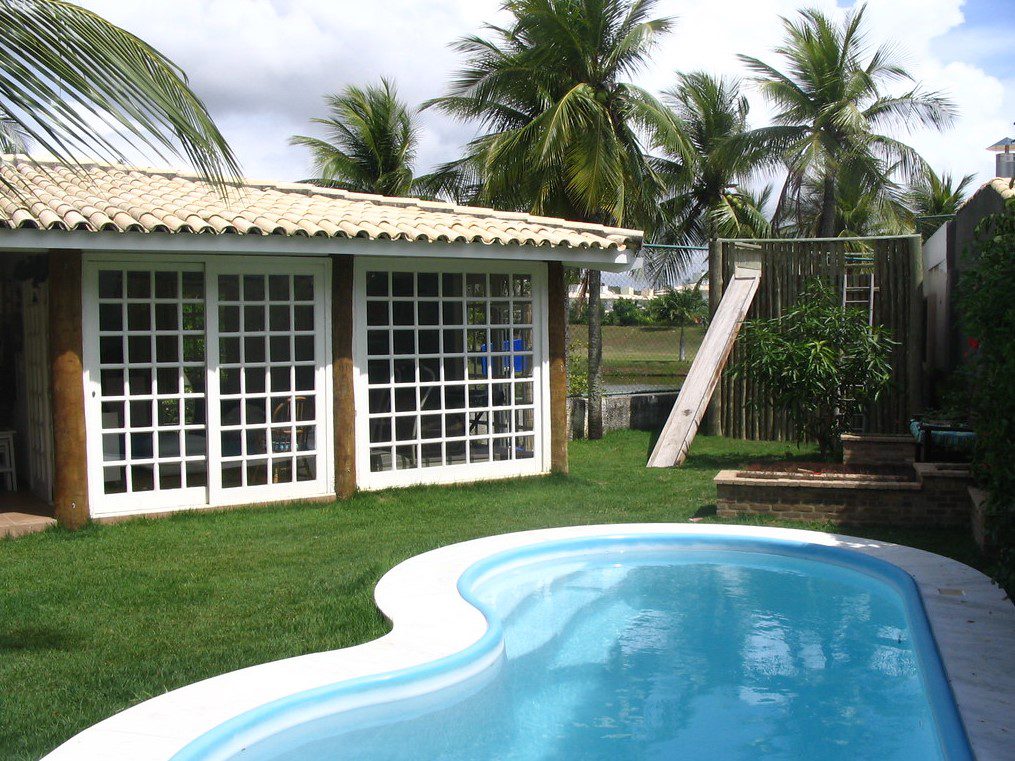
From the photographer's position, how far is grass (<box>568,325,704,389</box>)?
88.1ft

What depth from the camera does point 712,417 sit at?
15.6 m

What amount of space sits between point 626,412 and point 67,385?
10629 millimetres

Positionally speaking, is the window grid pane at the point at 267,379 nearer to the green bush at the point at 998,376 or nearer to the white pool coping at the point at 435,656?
the white pool coping at the point at 435,656

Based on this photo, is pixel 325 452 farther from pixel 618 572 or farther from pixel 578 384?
pixel 578 384

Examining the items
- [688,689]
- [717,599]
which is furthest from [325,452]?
[688,689]

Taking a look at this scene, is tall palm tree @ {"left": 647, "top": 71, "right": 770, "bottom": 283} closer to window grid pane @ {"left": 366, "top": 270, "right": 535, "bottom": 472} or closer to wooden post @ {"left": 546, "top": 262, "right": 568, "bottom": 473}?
wooden post @ {"left": 546, "top": 262, "right": 568, "bottom": 473}

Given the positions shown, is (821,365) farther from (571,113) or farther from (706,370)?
(571,113)

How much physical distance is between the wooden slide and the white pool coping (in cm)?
490

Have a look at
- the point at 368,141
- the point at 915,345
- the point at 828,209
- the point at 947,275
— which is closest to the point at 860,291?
the point at 915,345

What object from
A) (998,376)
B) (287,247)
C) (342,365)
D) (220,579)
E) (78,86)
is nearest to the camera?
(78,86)

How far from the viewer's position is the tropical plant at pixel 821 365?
1141 centimetres

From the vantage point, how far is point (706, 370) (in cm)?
1410

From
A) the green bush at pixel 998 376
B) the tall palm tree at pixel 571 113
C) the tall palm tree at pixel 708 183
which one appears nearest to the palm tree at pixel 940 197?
the tall palm tree at pixel 708 183

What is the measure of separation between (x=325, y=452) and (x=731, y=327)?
22.0 feet
